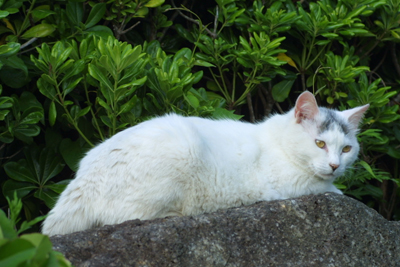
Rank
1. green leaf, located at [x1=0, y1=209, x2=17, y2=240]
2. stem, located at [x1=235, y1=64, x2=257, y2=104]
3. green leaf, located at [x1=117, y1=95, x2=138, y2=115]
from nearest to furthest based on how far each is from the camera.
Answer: green leaf, located at [x1=0, y1=209, x2=17, y2=240] < green leaf, located at [x1=117, y1=95, x2=138, y2=115] < stem, located at [x1=235, y1=64, x2=257, y2=104]

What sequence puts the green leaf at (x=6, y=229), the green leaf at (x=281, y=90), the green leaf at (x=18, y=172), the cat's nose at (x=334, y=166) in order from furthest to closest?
the green leaf at (x=281, y=90) < the green leaf at (x=18, y=172) < the cat's nose at (x=334, y=166) < the green leaf at (x=6, y=229)

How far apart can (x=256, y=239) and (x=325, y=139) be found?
113 centimetres

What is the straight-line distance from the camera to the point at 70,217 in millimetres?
2717

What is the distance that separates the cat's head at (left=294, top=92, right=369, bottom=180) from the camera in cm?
318

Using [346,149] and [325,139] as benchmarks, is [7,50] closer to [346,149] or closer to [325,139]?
[325,139]

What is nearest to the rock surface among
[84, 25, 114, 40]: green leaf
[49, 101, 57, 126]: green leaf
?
[49, 101, 57, 126]: green leaf

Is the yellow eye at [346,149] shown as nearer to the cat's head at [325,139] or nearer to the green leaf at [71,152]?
the cat's head at [325,139]

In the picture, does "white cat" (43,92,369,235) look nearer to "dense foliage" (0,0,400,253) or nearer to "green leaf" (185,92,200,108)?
"green leaf" (185,92,200,108)

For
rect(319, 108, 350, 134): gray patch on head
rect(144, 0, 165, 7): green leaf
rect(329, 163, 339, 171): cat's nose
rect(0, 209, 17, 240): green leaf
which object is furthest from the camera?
rect(144, 0, 165, 7): green leaf

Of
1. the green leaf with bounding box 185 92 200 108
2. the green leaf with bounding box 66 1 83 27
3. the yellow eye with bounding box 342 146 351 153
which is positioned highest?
the green leaf with bounding box 66 1 83 27

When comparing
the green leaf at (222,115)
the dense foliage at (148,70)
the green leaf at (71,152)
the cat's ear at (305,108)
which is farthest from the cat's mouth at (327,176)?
the green leaf at (71,152)

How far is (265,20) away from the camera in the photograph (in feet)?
13.7

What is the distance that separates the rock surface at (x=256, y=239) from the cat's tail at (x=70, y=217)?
43 cm

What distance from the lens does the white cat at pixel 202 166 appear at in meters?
2.76
